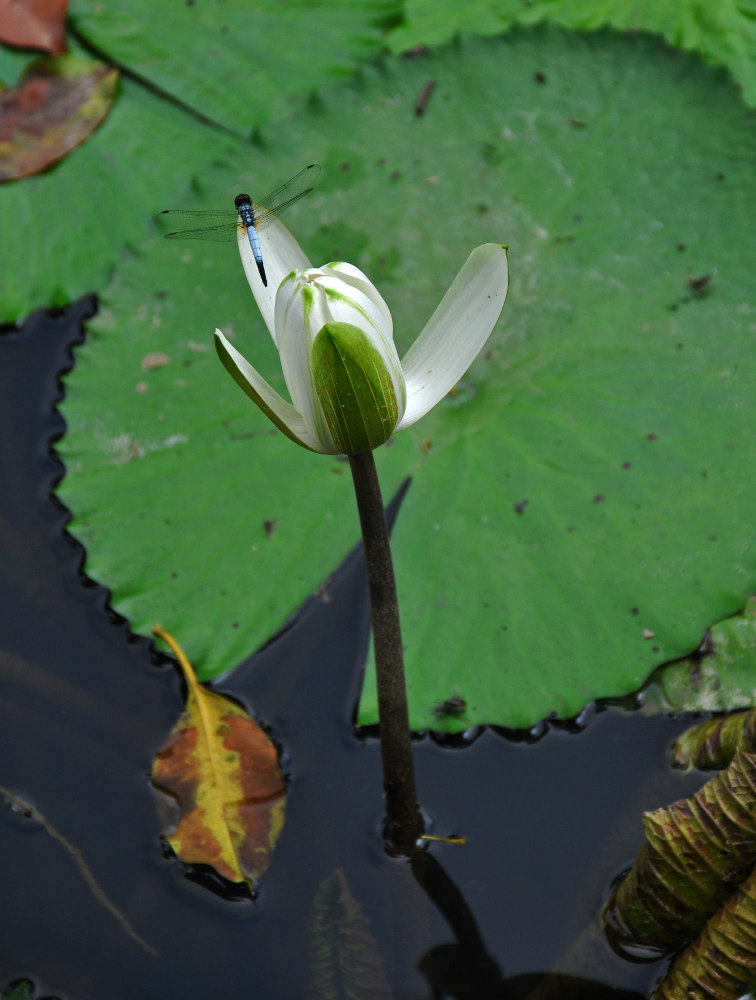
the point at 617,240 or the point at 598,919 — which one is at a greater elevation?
the point at 617,240

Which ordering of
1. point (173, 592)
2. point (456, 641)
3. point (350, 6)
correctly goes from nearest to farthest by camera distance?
point (456, 641)
point (173, 592)
point (350, 6)

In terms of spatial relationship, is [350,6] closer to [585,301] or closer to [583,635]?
[585,301]

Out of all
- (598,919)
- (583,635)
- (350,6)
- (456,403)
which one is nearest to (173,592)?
(456,403)

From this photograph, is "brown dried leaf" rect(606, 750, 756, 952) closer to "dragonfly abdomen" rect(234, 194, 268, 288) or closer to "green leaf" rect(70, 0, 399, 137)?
"dragonfly abdomen" rect(234, 194, 268, 288)

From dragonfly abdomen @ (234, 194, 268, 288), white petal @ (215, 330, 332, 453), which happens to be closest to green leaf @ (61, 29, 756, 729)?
dragonfly abdomen @ (234, 194, 268, 288)

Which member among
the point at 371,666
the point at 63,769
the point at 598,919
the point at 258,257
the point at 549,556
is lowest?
the point at 598,919

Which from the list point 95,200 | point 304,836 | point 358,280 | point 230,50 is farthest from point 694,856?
point 230,50

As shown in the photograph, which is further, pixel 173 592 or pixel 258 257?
pixel 173 592
